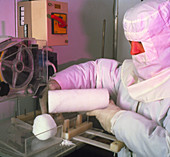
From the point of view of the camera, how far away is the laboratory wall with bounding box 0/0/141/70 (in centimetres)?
179

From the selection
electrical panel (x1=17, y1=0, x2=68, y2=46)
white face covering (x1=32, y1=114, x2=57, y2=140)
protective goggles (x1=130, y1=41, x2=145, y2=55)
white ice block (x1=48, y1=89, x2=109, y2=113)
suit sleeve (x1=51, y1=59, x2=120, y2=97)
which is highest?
electrical panel (x1=17, y1=0, x2=68, y2=46)

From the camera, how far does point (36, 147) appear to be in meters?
0.88

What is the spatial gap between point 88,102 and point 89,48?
1.09 meters

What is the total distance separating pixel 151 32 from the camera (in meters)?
1.06

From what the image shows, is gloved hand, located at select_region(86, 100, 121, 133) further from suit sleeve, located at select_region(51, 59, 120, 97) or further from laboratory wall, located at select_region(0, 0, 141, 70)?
laboratory wall, located at select_region(0, 0, 141, 70)

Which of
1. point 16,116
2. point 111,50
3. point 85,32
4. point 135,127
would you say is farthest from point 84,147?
point 111,50

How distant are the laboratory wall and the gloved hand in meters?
0.73

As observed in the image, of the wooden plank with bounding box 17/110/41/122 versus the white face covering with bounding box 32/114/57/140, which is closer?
the white face covering with bounding box 32/114/57/140

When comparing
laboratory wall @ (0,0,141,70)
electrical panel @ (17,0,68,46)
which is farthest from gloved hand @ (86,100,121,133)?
laboratory wall @ (0,0,141,70)

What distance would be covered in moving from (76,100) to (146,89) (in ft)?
1.12

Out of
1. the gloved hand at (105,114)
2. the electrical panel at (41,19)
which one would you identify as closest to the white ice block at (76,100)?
the gloved hand at (105,114)

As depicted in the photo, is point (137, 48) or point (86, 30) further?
point (86, 30)

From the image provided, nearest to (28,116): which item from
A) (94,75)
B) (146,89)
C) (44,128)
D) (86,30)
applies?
(44,128)

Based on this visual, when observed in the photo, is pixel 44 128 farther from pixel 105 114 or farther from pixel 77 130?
pixel 105 114
